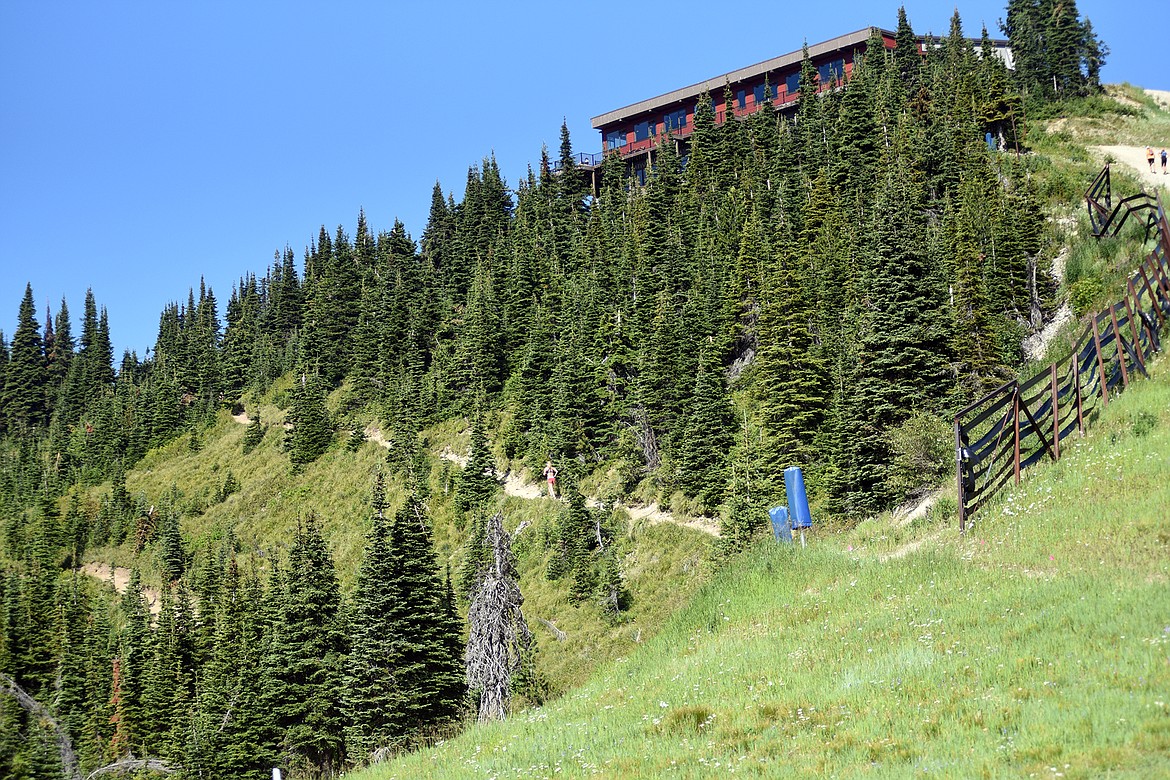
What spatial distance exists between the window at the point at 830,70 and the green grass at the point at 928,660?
7321 cm

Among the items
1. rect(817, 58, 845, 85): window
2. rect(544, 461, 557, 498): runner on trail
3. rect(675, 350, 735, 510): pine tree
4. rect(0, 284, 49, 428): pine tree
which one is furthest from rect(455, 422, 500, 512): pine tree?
rect(0, 284, 49, 428): pine tree

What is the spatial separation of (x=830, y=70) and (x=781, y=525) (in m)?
73.9

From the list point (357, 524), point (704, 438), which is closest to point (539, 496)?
point (704, 438)

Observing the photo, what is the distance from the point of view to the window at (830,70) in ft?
283

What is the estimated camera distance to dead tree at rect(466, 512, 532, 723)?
30.5m

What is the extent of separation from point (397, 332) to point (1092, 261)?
62685mm

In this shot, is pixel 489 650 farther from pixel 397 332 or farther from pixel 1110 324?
pixel 397 332

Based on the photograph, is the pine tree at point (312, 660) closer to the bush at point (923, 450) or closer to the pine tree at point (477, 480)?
the pine tree at point (477, 480)

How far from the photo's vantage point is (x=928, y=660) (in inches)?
505

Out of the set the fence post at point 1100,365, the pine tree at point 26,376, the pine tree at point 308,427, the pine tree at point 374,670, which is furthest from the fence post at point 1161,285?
the pine tree at point 26,376

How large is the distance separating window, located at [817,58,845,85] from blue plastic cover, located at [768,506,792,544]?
235 ft

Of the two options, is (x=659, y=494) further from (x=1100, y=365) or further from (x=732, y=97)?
(x=732, y=97)

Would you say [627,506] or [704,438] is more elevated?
[704,438]

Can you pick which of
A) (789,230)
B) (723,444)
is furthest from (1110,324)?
(789,230)
